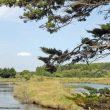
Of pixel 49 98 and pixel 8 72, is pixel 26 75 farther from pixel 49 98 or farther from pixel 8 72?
pixel 49 98

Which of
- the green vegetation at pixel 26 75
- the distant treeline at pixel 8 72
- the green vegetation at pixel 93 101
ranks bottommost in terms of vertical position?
the green vegetation at pixel 93 101

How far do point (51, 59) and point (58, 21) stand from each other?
4.90 ft

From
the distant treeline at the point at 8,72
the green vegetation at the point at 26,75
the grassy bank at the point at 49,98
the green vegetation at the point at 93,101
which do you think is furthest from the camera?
the distant treeline at the point at 8,72

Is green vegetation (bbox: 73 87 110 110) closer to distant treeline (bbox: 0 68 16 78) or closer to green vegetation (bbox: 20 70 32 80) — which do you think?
green vegetation (bbox: 20 70 32 80)

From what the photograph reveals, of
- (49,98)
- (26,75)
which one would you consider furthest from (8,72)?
(49,98)

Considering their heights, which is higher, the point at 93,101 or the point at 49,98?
the point at 49,98

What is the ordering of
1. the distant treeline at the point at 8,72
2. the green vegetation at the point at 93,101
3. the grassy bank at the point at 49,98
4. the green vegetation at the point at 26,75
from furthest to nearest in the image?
the distant treeline at the point at 8,72 → the green vegetation at the point at 26,75 → the grassy bank at the point at 49,98 → the green vegetation at the point at 93,101

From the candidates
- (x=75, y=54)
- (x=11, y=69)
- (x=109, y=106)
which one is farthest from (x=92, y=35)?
(x=11, y=69)

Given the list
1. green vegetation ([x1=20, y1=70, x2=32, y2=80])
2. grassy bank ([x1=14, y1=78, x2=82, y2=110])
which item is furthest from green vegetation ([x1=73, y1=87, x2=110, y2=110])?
green vegetation ([x1=20, y1=70, x2=32, y2=80])

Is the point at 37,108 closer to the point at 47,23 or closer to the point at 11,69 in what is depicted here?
the point at 47,23

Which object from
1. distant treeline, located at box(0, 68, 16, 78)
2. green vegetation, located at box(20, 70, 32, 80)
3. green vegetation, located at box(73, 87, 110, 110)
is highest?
distant treeline, located at box(0, 68, 16, 78)

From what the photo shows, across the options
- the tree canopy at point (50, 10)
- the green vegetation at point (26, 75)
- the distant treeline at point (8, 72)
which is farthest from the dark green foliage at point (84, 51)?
the distant treeline at point (8, 72)

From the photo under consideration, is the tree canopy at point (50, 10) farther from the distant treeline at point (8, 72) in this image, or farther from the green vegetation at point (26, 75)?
the distant treeline at point (8, 72)

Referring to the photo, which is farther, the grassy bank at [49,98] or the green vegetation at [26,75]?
the green vegetation at [26,75]
